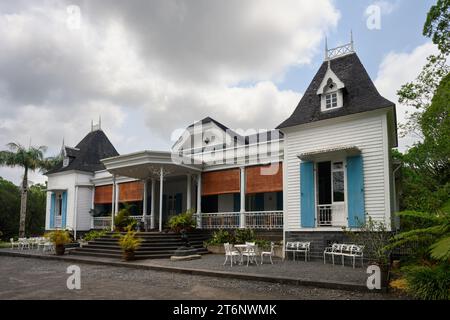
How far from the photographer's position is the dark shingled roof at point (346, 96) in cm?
1288

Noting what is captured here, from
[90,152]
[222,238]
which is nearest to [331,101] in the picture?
[222,238]

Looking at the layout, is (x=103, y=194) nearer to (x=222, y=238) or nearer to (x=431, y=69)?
(x=222, y=238)

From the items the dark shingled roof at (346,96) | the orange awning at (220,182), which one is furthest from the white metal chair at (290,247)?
the orange awning at (220,182)

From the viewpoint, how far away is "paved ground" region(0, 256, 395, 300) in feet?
25.0

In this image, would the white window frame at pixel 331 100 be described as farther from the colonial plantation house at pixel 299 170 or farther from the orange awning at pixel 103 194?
the orange awning at pixel 103 194

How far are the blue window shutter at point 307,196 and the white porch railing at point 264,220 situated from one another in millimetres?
2283

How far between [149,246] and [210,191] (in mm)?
4558

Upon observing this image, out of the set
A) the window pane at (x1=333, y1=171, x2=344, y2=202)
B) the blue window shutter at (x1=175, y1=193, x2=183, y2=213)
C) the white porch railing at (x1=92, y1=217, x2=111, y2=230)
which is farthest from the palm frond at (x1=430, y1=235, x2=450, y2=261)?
the white porch railing at (x1=92, y1=217, x2=111, y2=230)

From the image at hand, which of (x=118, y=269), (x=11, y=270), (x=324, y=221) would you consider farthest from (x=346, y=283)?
(x=11, y=270)

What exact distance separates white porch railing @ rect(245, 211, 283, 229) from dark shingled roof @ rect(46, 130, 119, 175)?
12.8m

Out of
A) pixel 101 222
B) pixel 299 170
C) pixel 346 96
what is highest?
pixel 346 96

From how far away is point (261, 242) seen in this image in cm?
1497

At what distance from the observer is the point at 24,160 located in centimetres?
2603
